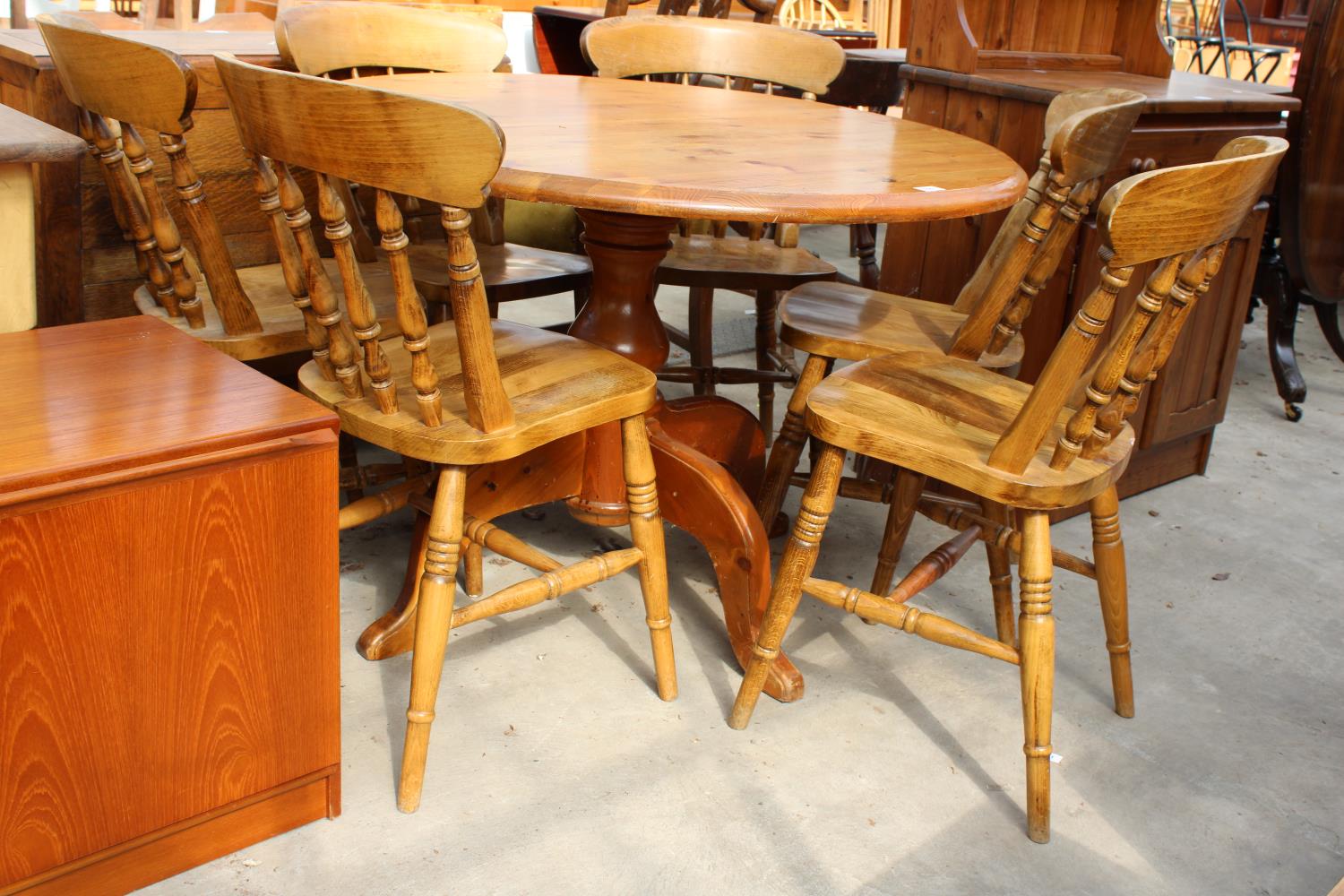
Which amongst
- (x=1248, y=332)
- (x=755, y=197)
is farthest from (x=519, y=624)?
(x=1248, y=332)

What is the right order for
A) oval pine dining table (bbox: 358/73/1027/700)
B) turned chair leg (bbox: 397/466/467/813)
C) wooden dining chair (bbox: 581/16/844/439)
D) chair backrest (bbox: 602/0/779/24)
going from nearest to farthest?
oval pine dining table (bbox: 358/73/1027/700) < turned chair leg (bbox: 397/466/467/813) < wooden dining chair (bbox: 581/16/844/439) < chair backrest (bbox: 602/0/779/24)

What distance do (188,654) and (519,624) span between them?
0.81 metres

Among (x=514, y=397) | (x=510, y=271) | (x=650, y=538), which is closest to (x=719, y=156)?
(x=514, y=397)

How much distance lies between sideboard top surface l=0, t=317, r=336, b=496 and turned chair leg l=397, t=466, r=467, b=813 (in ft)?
0.75

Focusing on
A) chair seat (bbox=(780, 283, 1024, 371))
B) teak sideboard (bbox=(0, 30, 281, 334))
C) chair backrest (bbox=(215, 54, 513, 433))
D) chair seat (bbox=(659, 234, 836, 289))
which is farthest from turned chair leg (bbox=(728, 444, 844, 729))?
teak sideboard (bbox=(0, 30, 281, 334))

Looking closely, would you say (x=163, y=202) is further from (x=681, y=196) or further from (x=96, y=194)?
(x=681, y=196)

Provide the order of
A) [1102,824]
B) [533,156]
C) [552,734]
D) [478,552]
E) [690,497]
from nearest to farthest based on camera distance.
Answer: [533,156]
[1102,824]
[552,734]
[690,497]
[478,552]

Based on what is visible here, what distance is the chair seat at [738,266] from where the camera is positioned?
250 cm

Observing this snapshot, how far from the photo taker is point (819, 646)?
2.19 meters

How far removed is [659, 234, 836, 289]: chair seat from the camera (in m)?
2.50

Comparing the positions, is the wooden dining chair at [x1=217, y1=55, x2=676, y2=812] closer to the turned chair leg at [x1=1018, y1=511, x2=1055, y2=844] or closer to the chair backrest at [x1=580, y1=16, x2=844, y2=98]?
the turned chair leg at [x1=1018, y1=511, x2=1055, y2=844]

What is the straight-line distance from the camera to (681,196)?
1507 millimetres

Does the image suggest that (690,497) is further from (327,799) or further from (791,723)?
(327,799)

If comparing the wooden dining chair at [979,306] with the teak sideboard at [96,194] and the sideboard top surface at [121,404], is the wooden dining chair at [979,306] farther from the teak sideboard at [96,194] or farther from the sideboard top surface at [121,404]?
the teak sideboard at [96,194]
